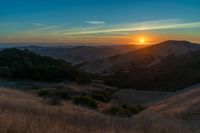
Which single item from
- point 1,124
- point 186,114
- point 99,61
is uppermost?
point 1,124

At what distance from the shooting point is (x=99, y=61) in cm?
14000

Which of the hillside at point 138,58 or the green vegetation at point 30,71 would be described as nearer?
the green vegetation at point 30,71

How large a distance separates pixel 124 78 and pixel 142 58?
4106 cm

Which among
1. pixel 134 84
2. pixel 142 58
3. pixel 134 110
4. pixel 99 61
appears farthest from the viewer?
pixel 99 61

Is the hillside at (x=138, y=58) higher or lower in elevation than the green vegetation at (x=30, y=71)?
lower

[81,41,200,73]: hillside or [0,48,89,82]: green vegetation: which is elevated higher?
[0,48,89,82]: green vegetation

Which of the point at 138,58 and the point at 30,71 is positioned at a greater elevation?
the point at 30,71

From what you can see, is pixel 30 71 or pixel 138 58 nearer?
pixel 30 71

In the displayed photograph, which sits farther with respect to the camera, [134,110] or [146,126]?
[134,110]

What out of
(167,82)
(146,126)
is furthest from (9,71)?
(146,126)

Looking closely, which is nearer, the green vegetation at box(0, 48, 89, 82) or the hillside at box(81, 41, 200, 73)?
the green vegetation at box(0, 48, 89, 82)

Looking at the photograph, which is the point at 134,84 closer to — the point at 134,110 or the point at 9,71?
the point at 9,71

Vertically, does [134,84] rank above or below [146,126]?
below

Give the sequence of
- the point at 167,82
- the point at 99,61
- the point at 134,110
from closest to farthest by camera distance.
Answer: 1. the point at 134,110
2. the point at 167,82
3. the point at 99,61
